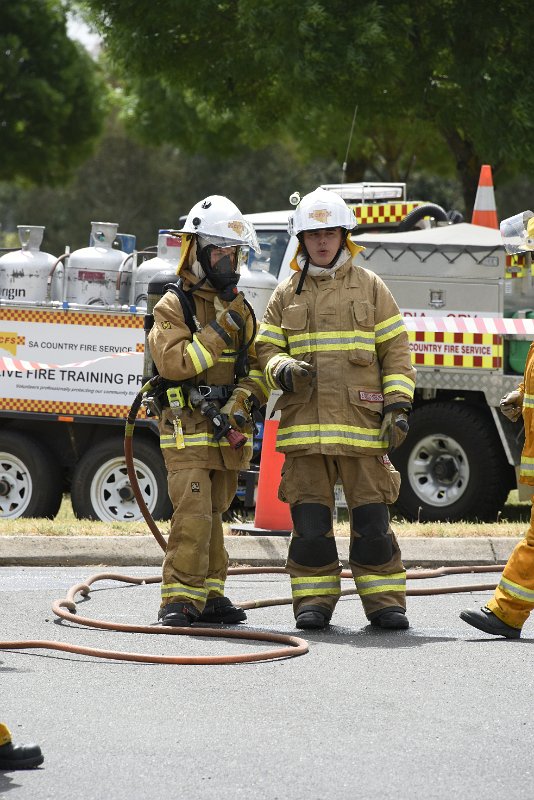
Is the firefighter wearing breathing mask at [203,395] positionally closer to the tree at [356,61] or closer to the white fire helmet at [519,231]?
the white fire helmet at [519,231]

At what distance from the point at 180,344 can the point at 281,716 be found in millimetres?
2333

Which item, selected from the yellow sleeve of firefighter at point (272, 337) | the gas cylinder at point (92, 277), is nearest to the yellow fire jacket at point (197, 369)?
the yellow sleeve of firefighter at point (272, 337)

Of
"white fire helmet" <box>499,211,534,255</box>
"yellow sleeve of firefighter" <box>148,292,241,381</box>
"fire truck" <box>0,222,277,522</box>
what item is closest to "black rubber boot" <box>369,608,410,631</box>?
"yellow sleeve of firefighter" <box>148,292,241,381</box>

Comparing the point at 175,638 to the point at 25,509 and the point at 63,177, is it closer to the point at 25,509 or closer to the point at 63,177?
the point at 25,509

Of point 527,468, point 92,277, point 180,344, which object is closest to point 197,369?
point 180,344

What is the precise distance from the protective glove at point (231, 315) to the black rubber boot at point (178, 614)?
127 centimetres

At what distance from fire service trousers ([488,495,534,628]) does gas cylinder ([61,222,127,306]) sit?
498cm

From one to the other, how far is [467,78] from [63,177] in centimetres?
1548

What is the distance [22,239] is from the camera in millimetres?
10758

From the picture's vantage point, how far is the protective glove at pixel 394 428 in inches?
265

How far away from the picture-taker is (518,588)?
634cm

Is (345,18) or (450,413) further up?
(345,18)

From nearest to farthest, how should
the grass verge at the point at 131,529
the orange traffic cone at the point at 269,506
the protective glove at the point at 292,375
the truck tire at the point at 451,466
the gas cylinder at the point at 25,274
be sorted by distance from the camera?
1. the protective glove at the point at 292,375
2. the grass verge at the point at 131,529
3. the orange traffic cone at the point at 269,506
4. the truck tire at the point at 451,466
5. the gas cylinder at the point at 25,274

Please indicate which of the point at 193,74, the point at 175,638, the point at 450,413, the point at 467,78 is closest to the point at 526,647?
the point at 175,638
